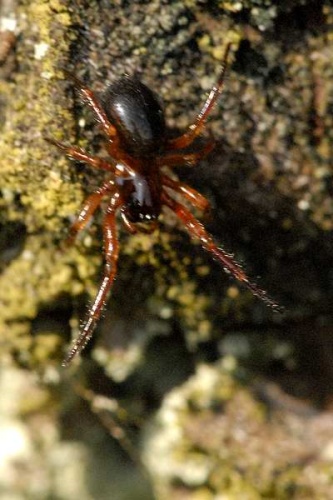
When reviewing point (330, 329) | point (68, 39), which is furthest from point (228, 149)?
point (330, 329)

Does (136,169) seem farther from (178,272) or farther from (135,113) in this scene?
(178,272)

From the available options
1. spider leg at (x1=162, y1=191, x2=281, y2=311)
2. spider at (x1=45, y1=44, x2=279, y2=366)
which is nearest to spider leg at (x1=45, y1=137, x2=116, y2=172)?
spider at (x1=45, y1=44, x2=279, y2=366)

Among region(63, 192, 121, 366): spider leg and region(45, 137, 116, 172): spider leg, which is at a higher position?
region(45, 137, 116, 172): spider leg

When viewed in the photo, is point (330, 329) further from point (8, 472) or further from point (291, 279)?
point (8, 472)

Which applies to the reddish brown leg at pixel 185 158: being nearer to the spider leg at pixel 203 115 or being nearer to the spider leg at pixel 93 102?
the spider leg at pixel 203 115

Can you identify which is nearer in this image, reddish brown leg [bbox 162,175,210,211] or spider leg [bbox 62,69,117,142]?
spider leg [bbox 62,69,117,142]

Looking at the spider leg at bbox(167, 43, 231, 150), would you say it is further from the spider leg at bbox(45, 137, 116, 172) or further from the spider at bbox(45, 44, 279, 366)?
the spider leg at bbox(45, 137, 116, 172)

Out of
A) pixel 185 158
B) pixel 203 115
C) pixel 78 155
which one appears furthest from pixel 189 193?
pixel 78 155
